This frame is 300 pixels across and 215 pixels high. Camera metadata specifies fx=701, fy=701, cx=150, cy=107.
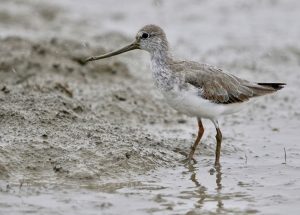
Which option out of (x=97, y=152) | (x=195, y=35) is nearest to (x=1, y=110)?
(x=97, y=152)

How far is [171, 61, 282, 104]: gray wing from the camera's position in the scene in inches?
385

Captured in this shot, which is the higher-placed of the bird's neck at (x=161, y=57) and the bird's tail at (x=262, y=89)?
the bird's neck at (x=161, y=57)

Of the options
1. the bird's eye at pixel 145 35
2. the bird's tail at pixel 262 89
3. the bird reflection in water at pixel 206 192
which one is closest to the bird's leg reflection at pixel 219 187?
the bird reflection in water at pixel 206 192

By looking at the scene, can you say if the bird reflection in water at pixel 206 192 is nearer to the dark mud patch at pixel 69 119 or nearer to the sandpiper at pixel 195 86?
the sandpiper at pixel 195 86

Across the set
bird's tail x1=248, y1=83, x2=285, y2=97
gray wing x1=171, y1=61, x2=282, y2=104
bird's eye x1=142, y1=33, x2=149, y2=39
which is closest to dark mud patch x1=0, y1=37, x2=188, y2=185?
gray wing x1=171, y1=61, x2=282, y2=104

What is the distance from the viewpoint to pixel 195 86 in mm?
9703

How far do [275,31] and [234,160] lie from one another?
301 inches

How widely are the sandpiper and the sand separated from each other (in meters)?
0.75

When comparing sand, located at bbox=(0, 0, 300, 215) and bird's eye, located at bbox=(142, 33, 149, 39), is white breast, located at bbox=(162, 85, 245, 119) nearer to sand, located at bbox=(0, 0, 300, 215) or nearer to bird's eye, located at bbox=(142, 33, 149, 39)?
sand, located at bbox=(0, 0, 300, 215)

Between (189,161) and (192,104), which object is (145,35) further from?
(189,161)

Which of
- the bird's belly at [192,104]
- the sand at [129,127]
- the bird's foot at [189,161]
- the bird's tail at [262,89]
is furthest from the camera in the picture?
the bird's tail at [262,89]

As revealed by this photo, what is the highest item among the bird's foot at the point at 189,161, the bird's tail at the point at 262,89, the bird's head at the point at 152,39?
the bird's head at the point at 152,39

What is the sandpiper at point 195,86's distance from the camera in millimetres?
9648

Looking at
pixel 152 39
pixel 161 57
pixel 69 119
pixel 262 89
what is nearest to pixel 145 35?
pixel 152 39
